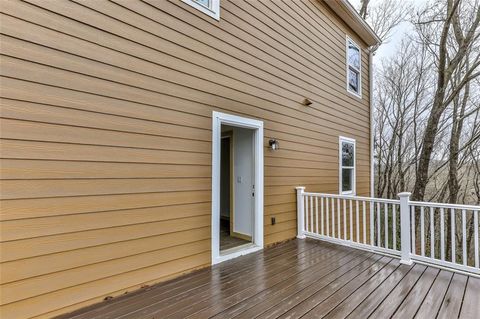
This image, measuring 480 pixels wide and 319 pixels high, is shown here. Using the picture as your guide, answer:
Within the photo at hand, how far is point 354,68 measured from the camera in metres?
7.41

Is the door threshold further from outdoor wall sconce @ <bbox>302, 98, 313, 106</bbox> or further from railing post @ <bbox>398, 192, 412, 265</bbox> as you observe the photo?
outdoor wall sconce @ <bbox>302, 98, 313, 106</bbox>

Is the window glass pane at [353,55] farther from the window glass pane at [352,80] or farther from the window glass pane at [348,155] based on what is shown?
the window glass pane at [348,155]

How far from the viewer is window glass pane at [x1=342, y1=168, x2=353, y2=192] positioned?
698 cm

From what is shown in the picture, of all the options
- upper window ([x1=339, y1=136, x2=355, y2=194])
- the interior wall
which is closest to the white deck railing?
upper window ([x1=339, y1=136, x2=355, y2=194])

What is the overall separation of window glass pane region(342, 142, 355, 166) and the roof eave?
10.0 ft

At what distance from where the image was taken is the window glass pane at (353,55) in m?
7.19

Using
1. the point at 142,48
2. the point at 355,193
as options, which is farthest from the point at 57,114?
the point at 355,193

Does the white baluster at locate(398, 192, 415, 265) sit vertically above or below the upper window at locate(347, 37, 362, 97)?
below

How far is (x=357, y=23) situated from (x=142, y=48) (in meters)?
6.07

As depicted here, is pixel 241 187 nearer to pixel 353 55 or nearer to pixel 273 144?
pixel 273 144

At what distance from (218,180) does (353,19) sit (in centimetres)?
571

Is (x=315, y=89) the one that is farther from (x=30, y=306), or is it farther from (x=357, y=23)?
(x=30, y=306)

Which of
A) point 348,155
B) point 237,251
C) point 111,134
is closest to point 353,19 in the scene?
point 348,155

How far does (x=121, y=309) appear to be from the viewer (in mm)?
2539
